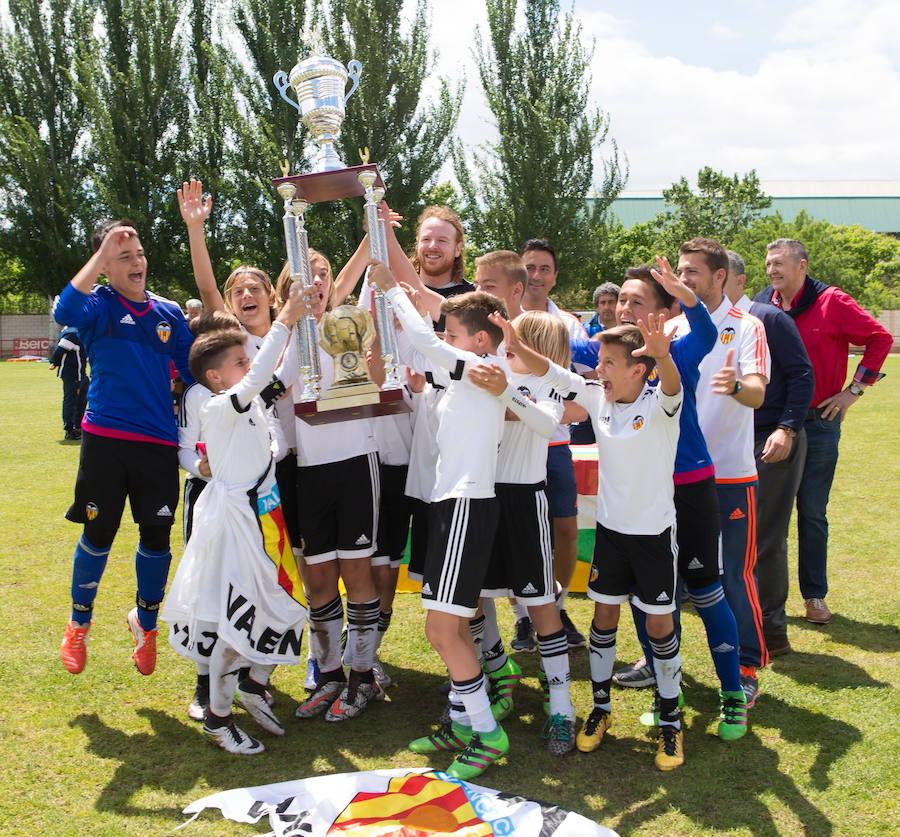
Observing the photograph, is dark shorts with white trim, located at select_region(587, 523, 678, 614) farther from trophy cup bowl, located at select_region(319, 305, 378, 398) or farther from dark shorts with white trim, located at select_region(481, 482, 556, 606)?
trophy cup bowl, located at select_region(319, 305, 378, 398)

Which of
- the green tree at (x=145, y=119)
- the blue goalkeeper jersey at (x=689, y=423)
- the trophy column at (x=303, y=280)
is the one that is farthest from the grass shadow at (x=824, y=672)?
the green tree at (x=145, y=119)

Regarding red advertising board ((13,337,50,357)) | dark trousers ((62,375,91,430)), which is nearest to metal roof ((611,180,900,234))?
red advertising board ((13,337,50,357))

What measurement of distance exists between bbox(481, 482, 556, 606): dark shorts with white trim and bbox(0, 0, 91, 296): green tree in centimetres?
2868

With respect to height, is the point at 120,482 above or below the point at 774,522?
above

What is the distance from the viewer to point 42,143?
28.7m

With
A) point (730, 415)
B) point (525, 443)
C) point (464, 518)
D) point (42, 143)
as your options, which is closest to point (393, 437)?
point (525, 443)

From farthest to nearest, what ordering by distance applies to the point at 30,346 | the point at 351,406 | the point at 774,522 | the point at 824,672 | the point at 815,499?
the point at 30,346, the point at 815,499, the point at 774,522, the point at 824,672, the point at 351,406

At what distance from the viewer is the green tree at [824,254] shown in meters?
39.8

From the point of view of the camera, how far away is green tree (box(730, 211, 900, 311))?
3975cm

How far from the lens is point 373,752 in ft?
12.3

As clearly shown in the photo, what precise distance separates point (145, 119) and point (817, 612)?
997 inches

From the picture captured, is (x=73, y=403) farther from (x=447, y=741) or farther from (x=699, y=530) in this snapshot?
(x=699, y=530)

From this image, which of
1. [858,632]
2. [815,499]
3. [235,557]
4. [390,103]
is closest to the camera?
[235,557]

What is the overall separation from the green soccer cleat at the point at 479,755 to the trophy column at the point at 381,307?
5.58 feet
